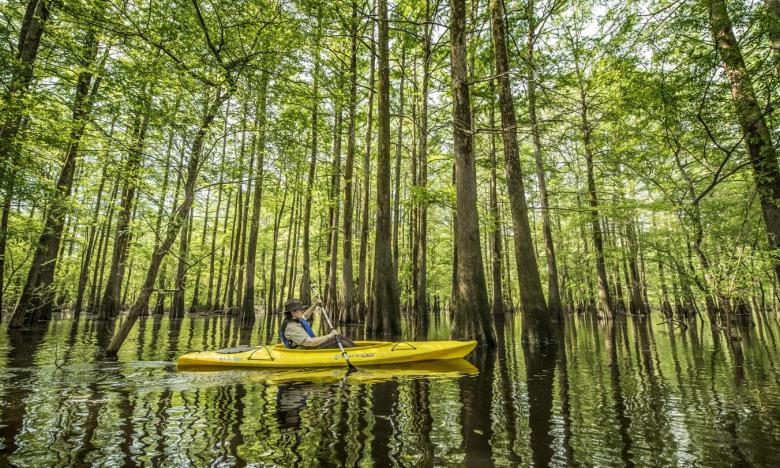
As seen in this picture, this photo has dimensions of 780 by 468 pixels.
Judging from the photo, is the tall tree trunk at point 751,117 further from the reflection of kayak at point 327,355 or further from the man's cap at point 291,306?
the man's cap at point 291,306

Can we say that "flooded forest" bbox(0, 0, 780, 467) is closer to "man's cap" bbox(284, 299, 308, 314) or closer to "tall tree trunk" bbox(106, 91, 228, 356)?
"tall tree trunk" bbox(106, 91, 228, 356)

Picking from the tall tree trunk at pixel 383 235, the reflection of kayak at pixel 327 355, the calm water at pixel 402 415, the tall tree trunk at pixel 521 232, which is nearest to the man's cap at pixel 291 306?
the reflection of kayak at pixel 327 355

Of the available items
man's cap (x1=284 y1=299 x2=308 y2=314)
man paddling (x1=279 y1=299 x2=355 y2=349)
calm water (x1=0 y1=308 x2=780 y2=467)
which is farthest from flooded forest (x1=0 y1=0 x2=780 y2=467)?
man's cap (x1=284 y1=299 x2=308 y2=314)

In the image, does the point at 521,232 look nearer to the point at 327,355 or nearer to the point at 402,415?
the point at 327,355

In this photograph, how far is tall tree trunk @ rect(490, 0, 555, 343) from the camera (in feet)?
27.9

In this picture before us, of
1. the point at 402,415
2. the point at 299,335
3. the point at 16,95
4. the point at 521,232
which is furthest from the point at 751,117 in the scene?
the point at 16,95

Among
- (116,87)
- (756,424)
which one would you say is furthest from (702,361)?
(116,87)

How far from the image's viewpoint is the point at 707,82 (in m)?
6.04

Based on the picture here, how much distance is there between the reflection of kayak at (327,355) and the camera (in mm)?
6215

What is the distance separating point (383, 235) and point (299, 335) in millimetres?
5347

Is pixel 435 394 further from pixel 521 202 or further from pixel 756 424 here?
pixel 521 202

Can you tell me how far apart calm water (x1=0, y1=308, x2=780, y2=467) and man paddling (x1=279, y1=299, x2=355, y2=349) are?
81 centimetres

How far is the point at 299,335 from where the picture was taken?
6762 millimetres

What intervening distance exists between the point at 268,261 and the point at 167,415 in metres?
34.5
